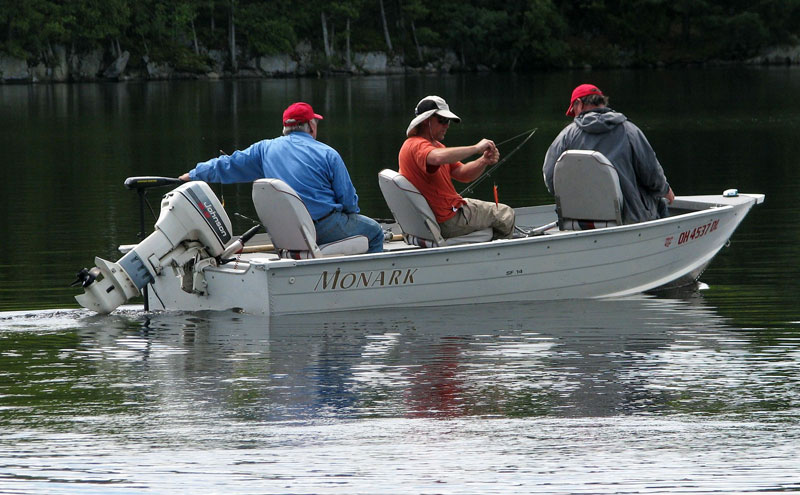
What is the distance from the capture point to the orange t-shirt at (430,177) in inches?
384

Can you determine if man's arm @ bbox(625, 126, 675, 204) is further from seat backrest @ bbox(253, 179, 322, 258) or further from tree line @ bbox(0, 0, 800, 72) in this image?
tree line @ bbox(0, 0, 800, 72)

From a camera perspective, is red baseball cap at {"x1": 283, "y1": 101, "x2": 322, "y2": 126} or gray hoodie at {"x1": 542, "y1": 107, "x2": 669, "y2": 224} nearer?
red baseball cap at {"x1": 283, "y1": 101, "x2": 322, "y2": 126}

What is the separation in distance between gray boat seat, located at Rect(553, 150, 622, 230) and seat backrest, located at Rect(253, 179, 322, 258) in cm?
212

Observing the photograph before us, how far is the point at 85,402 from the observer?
7156mm

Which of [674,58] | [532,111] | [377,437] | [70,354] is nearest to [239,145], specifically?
[532,111]

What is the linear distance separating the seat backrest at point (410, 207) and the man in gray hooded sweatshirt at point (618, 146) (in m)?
1.18

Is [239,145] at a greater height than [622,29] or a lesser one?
lesser

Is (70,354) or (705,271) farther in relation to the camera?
(705,271)

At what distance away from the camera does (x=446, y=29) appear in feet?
307

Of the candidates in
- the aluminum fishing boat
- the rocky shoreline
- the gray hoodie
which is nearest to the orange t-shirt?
the aluminum fishing boat

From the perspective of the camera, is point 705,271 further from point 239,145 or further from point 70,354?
point 239,145

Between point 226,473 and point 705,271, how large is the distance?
6783 mm

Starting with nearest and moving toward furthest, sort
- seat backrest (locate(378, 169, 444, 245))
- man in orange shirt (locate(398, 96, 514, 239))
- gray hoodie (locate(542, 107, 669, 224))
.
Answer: man in orange shirt (locate(398, 96, 514, 239)) < seat backrest (locate(378, 169, 444, 245)) < gray hoodie (locate(542, 107, 669, 224))

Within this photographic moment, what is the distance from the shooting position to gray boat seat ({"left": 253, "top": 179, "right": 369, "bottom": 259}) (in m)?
9.26
